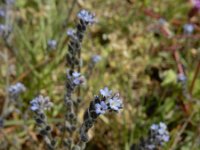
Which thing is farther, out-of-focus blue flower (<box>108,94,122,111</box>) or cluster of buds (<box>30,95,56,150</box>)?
cluster of buds (<box>30,95,56,150</box>)

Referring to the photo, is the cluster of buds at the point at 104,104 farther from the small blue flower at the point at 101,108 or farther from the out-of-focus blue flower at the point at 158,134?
the out-of-focus blue flower at the point at 158,134

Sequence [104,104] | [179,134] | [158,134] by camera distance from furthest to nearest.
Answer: [179,134]
[158,134]
[104,104]

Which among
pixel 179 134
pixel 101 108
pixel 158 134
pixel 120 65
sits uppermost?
pixel 120 65

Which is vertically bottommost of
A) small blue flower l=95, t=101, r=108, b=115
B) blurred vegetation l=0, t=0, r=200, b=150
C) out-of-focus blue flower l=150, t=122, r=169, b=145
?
small blue flower l=95, t=101, r=108, b=115

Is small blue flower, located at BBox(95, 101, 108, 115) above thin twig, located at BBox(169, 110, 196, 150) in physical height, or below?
below

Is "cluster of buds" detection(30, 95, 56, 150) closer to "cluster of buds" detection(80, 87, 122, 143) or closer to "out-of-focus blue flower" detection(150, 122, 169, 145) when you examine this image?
"cluster of buds" detection(80, 87, 122, 143)

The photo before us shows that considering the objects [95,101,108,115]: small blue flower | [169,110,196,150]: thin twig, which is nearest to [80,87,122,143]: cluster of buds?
[95,101,108,115]: small blue flower

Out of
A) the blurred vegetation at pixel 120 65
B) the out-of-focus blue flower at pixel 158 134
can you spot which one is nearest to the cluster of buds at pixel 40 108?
the out-of-focus blue flower at pixel 158 134

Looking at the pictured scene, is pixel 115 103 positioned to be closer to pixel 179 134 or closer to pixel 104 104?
pixel 104 104

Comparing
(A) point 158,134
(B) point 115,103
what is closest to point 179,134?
(A) point 158,134
